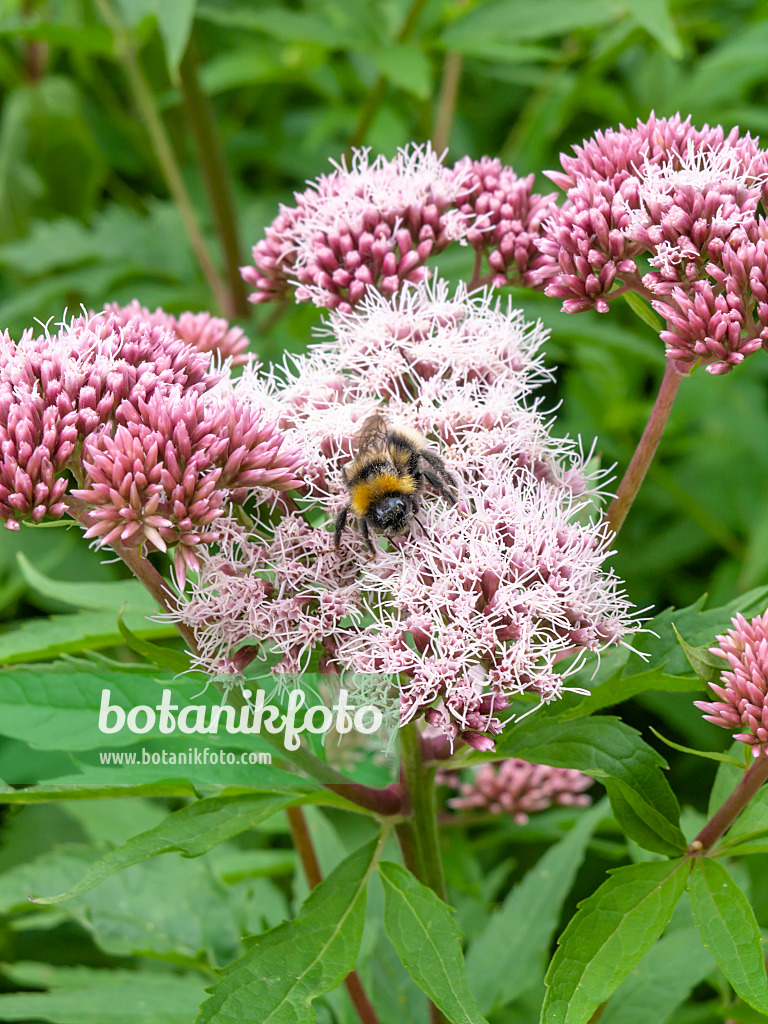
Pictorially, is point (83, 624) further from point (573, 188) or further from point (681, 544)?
point (681, 544)

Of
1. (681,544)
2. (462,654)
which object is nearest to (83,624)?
(462,654)

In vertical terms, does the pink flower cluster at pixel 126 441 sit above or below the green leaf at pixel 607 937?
above

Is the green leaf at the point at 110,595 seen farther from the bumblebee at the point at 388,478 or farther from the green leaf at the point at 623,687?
the green leaf at the point at 623,687

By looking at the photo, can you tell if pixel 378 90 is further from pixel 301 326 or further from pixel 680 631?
pixel 680 631

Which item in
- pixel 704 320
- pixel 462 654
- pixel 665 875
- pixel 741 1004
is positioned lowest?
pixel 741 1004

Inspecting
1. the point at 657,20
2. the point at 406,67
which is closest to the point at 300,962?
the point at 657,20

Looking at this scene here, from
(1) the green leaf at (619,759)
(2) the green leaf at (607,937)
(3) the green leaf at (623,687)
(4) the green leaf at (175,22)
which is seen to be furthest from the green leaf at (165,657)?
(4) the green leaf at (175,22)

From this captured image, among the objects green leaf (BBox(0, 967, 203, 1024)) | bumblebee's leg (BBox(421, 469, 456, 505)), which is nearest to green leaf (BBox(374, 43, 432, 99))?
bumblebee's leg (BBox(421, 469, 456, 505))
